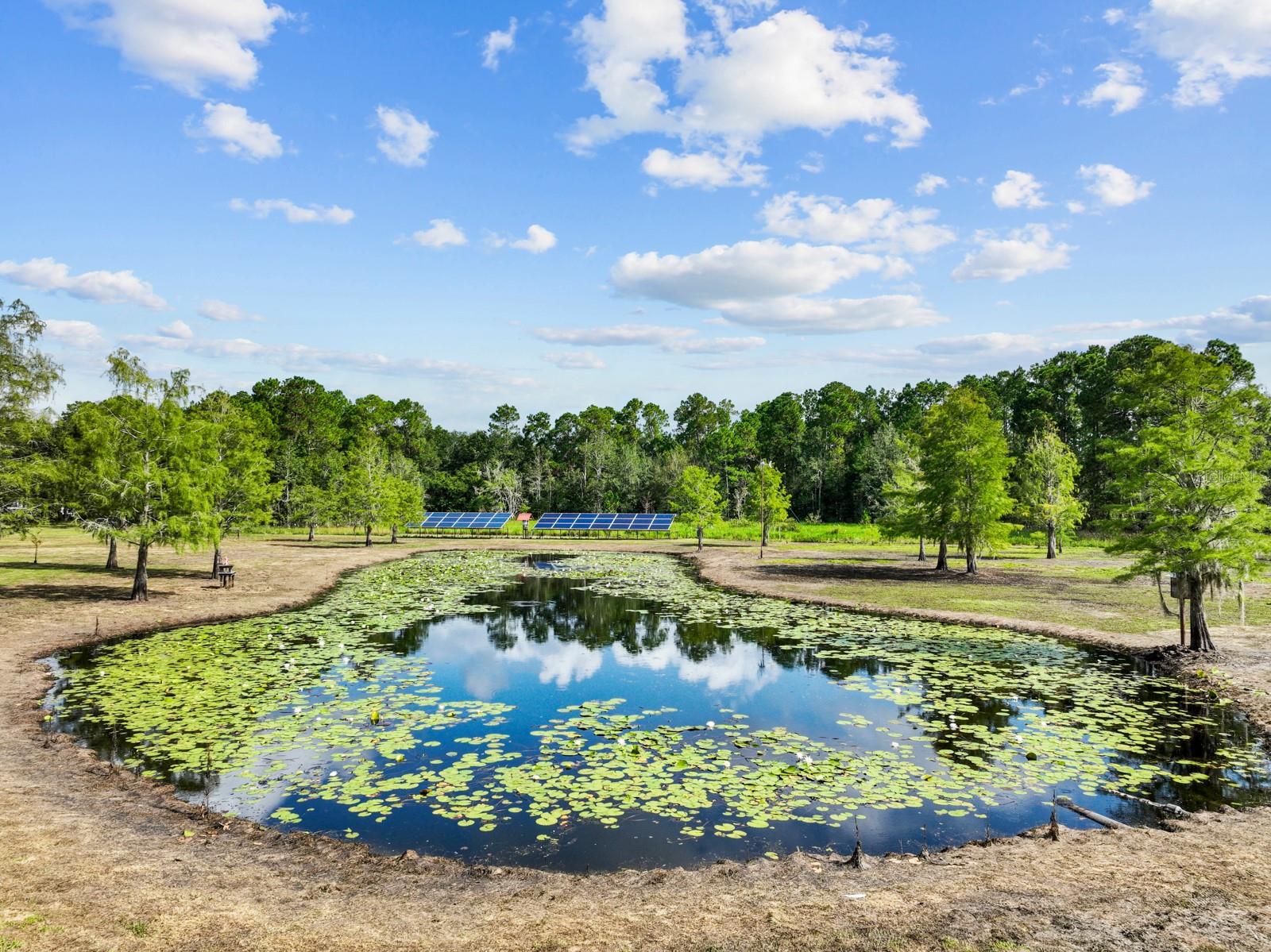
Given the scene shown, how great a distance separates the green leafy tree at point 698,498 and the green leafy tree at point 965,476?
21.6 meters

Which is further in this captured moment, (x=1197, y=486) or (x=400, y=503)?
(x=400, y=503)

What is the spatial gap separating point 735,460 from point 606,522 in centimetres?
2949

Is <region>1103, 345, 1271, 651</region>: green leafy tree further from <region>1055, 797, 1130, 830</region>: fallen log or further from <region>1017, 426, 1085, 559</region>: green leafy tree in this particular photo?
<region>1017, 426, 1085, 559</region>: green leafy tree

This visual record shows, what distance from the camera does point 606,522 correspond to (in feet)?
262

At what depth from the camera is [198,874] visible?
29.3 feet

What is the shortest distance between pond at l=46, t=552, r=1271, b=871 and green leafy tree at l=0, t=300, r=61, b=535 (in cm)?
987

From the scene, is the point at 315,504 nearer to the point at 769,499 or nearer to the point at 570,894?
the point at 769,499

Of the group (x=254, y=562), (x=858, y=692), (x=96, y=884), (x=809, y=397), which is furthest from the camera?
(x=809, y=397)

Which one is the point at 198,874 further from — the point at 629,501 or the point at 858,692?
the point at 629,501

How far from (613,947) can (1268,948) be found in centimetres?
660

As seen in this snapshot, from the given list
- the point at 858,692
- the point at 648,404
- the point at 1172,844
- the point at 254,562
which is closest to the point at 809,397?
the point at 648,404

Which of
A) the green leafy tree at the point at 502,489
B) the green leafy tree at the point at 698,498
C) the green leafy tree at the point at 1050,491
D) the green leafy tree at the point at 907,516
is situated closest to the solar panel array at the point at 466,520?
the green leafy tree at the point at 502,489

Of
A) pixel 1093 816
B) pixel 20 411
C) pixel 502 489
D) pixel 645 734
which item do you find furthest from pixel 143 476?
pixel 502 489

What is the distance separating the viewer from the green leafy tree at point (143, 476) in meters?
27.4
